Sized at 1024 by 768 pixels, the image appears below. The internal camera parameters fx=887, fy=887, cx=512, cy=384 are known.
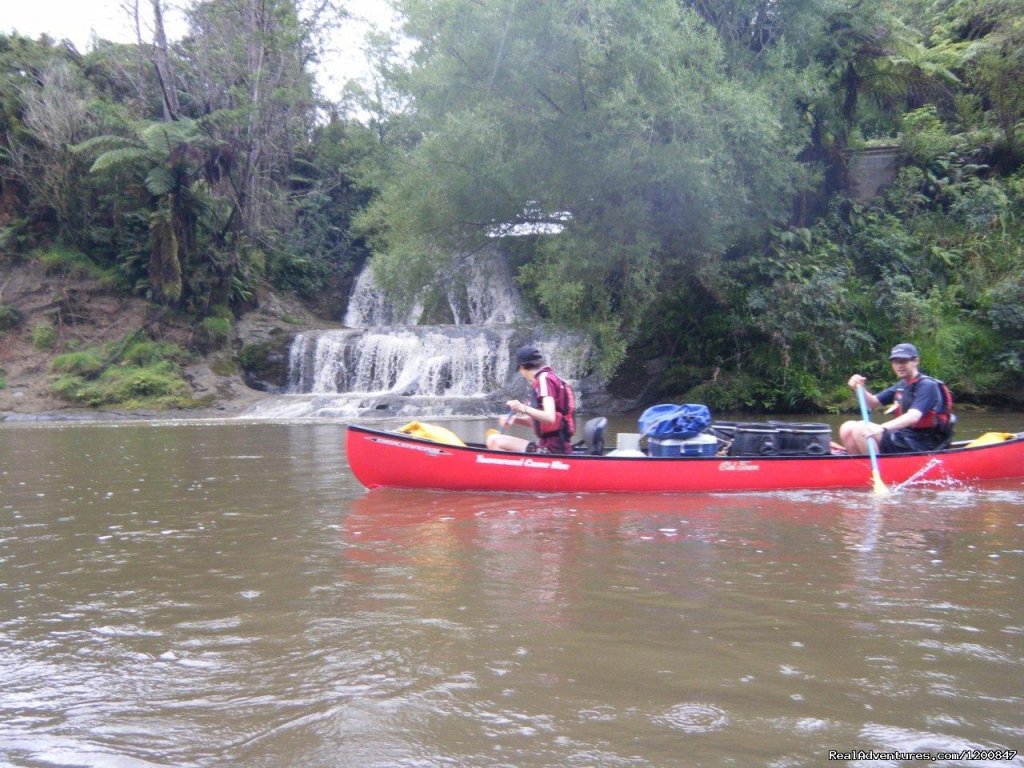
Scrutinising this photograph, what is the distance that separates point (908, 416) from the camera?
8.16 metres

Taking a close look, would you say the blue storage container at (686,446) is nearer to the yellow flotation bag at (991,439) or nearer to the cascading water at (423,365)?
the yellow flotation bag at (991,439)

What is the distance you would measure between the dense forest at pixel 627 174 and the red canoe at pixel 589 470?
895 cm

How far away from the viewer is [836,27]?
19.8 metres

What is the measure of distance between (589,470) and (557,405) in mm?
674

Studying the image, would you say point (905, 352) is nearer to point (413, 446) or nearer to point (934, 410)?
point (934, 410)

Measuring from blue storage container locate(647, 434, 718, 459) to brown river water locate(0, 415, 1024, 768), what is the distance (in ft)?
2.93

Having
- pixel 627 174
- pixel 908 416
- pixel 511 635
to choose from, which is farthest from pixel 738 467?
pixel 627 174

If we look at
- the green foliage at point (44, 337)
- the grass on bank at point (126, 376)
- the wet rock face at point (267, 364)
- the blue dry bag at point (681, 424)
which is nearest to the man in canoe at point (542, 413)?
the blue dry bag at point (681, 424)

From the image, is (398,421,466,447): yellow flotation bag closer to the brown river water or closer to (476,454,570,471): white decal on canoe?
(476,454,570,471): white decal on canoe

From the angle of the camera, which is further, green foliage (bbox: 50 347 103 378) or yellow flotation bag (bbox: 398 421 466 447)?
green foliage (bbox: 50 347 103 378)

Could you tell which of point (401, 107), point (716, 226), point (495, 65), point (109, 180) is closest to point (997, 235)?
point (716, 226)

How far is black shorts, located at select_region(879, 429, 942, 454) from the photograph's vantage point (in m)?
8.60

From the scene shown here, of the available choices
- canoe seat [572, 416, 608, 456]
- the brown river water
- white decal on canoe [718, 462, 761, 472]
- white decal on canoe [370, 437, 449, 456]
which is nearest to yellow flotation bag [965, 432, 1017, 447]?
the brown river water

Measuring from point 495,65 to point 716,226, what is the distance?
17.3 feet
